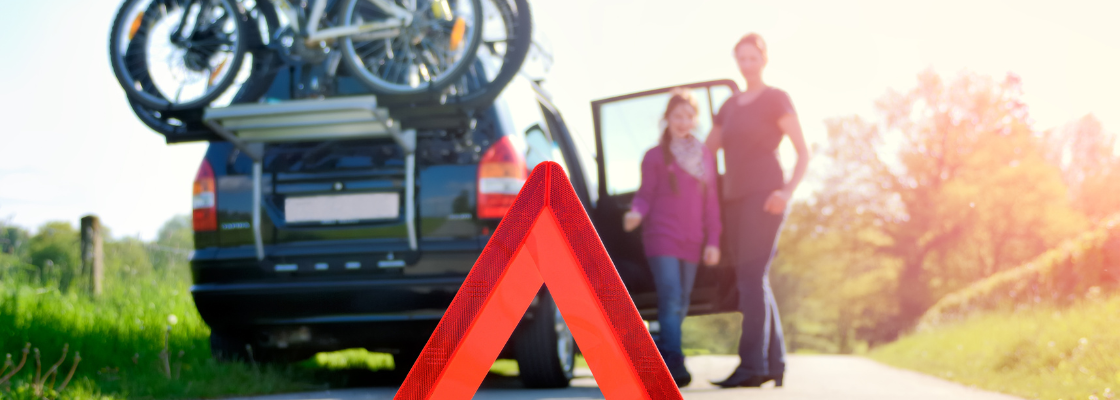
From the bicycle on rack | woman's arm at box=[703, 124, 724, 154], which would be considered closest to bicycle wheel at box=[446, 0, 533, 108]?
the bicycle on rack

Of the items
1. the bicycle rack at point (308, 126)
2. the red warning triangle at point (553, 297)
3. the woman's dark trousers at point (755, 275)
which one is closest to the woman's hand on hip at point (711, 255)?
the woman's dark trousers at point (755, 275)

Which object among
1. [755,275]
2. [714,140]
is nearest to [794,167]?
[714,140]

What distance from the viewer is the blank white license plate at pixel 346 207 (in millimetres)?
3936

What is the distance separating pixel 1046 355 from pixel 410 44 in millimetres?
4473

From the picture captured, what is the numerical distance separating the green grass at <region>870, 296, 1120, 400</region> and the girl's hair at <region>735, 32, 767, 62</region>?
7.31ft

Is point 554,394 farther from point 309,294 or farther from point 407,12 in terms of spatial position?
point 407,12

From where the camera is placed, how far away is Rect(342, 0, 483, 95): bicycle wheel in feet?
12.3

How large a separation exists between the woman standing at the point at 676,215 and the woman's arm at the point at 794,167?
12.8 inches

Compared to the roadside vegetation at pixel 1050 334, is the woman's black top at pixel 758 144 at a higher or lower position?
higher

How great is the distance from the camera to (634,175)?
499 centimetres

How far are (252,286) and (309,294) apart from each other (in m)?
0.30

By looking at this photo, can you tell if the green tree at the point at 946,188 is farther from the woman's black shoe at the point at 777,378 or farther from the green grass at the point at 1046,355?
the woman's black shoe at the point at 777,378

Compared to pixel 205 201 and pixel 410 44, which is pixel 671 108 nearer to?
pixel 410 44

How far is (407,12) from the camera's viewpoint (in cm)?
382
